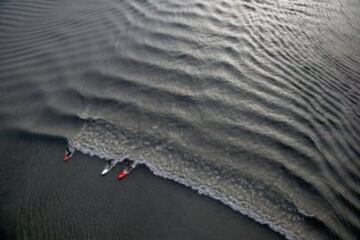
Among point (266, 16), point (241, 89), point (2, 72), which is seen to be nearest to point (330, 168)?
point (241, 89)

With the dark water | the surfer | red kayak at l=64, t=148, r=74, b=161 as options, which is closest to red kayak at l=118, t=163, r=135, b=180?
the surfer

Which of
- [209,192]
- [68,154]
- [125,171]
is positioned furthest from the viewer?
[68,154]

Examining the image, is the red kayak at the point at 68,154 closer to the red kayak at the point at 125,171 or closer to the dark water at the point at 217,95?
the dark water at the point at 217,95

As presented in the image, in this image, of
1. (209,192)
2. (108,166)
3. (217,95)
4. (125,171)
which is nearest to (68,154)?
(108,166)

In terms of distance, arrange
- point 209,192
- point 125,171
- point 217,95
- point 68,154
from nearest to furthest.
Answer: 1. point 209,192
2. point 125,171
3. point 68,154
4. point 217,95

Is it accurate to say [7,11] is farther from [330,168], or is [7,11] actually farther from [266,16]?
[330,168]

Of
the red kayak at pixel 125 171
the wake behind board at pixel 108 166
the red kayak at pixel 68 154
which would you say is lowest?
the red kayak at pixel 68 154

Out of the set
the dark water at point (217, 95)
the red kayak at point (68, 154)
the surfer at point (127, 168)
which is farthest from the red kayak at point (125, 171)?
the red kayak at point (68, 154)

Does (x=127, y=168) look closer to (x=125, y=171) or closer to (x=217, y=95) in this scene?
(x=125, y=171)

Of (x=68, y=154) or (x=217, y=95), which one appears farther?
(x=217, y=95)

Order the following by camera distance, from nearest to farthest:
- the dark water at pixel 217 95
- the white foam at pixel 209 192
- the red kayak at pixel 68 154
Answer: the white foam at pixel 209 192, the dark water at pixel 217 95, the red kayak at pixel 68 154

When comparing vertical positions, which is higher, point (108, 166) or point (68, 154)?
point (108, 166)
